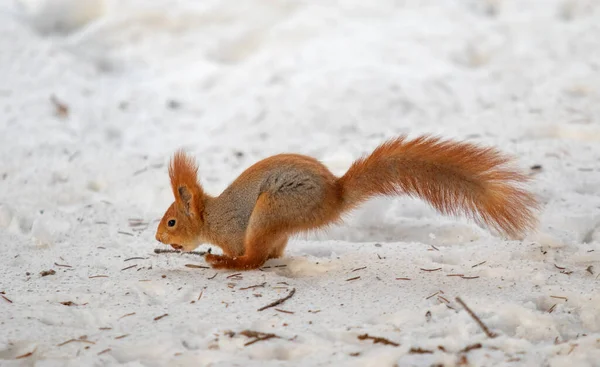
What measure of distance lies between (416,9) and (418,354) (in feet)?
16.0

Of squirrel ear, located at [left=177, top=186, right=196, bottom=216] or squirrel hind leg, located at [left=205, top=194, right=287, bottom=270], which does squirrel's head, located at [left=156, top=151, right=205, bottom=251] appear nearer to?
squirrel ear, located at [left=177, top=186, right=196, bottom=216]

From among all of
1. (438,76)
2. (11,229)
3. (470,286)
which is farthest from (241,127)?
(470,286)

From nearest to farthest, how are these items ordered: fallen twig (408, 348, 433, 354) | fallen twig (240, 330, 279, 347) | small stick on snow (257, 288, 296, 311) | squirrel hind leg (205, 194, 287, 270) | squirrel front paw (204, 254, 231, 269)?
fallen twig (408, 348, 433, 354) < fallen twig (240, 330, 279, 347) < small stick on snow (257, 288, 296, 311) < squirrel hind leg (205, 194, 287, 270) < squirrel front paw (204, 254, 231, 269)

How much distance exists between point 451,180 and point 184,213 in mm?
1149

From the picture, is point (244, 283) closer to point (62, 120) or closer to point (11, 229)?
point (11, 229)

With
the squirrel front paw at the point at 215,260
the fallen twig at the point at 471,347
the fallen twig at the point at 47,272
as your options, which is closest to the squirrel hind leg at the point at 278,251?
the squirrel front paw at the point at 215,260

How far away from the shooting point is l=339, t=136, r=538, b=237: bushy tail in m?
2.36

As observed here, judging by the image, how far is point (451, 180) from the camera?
7.97 ft

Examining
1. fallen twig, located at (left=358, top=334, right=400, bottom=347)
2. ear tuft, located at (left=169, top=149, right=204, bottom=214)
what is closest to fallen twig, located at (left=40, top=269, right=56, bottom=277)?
ear tuft, located at (left=169, top=149, right=204, bottom=214)

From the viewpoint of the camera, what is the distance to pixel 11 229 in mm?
3246

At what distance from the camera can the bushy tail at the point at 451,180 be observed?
92.8 inches

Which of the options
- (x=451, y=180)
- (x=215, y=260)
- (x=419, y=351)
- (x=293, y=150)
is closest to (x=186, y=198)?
(x=215, y=260)

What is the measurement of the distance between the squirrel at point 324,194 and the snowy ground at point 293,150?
154mm

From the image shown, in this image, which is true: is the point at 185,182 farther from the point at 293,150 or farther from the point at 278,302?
the point at 293,150
